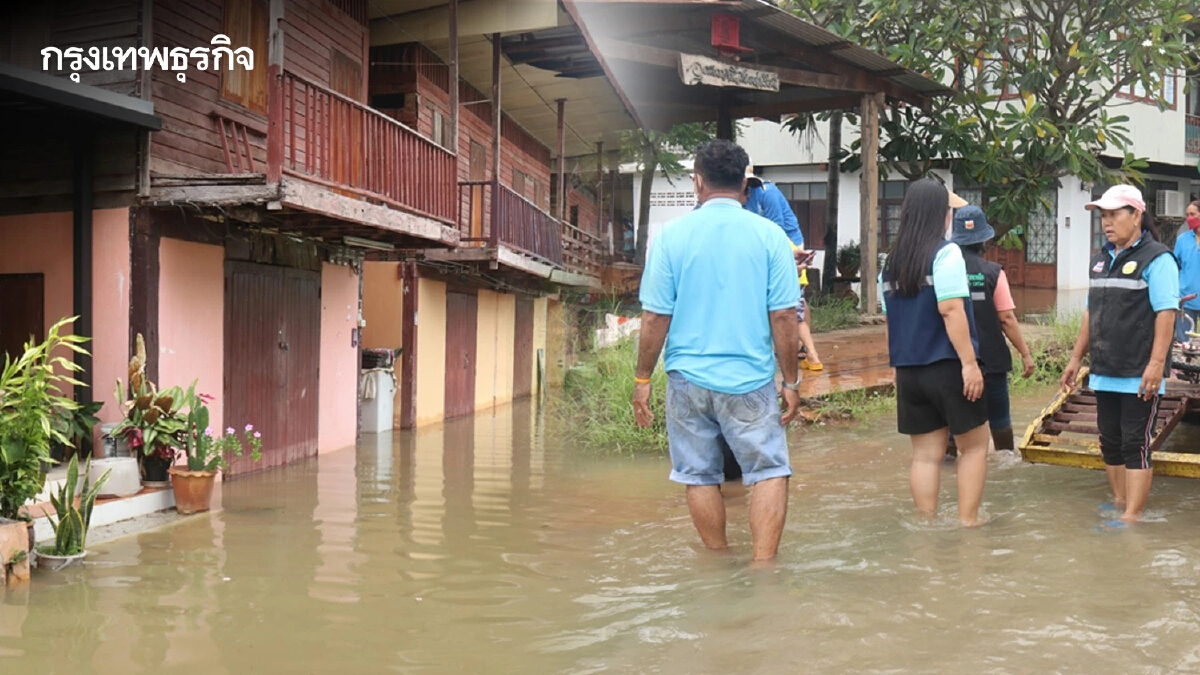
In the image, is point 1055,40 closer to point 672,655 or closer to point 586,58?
point 586,58

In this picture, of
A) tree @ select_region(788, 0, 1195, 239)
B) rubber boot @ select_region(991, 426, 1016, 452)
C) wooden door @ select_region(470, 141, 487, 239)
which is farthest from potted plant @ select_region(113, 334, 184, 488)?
tree @ select_region(788, 0, 1195, 239)

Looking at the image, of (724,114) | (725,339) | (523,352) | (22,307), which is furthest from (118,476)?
(724,114)

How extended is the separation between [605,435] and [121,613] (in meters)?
5.62

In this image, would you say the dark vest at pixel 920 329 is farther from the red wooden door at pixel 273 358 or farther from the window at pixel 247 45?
the window at pixel 247 45

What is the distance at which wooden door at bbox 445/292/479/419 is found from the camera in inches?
602

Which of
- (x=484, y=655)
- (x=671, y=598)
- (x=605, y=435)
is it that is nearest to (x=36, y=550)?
(x=484, y=655)

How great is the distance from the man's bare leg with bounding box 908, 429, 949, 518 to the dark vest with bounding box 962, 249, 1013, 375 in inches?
A: 56.8

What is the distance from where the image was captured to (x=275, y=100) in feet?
26.6

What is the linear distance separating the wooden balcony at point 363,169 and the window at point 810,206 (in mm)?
19096

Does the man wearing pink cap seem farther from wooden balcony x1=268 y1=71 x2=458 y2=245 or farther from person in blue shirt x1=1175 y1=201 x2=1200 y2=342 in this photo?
wooden balcony x1=268 y1=71 x2=458 y2=245

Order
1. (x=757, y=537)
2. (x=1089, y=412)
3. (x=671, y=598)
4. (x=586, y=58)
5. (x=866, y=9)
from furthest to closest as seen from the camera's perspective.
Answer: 1. (x=866, y=9)
2. (x=586, y=58)
3. (x=1089, y=412)
4. (x=757, y=537)
5. (x=671, y=598)

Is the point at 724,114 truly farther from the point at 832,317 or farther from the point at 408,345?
the point at 408,345

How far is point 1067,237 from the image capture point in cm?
2672

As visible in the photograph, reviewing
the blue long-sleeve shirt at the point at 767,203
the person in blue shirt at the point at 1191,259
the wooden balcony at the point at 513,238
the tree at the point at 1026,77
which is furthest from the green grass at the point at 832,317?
the blue long-sleeve shirt at the point at 767,203
